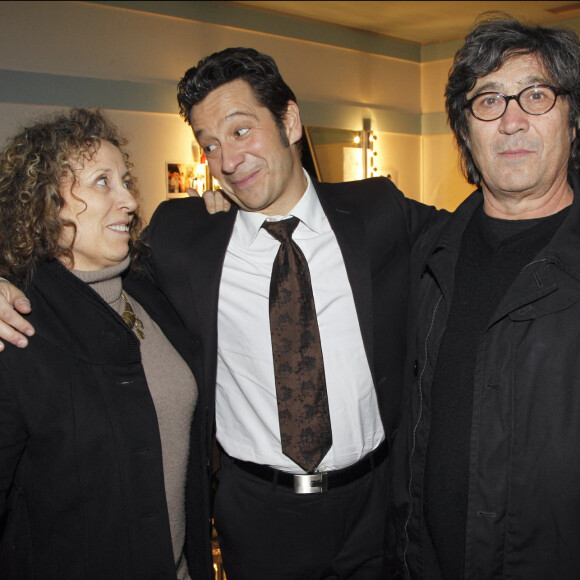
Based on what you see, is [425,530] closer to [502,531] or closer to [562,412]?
[502,531]

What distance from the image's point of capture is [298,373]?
1.91 meters

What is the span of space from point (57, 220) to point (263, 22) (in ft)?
19.9

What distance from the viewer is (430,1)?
22.8 feet

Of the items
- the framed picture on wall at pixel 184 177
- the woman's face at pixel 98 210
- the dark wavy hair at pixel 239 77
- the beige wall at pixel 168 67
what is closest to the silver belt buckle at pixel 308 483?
the woman's face at pixel 98 210

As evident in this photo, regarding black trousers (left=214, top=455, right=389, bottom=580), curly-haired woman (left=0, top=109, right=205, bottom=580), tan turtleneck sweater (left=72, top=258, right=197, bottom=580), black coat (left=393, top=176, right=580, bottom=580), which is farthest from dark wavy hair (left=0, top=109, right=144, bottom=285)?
black coat (left=393, top=176, right=580, bottom=580)

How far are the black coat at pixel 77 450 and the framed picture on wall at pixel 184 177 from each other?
4566 mm

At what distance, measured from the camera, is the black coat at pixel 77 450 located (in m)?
1.54

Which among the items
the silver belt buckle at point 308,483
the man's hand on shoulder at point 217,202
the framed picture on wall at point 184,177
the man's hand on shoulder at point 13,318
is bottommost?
the silver belt buckle at point 308,483

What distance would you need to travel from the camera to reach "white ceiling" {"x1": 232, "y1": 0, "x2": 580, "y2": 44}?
696cm

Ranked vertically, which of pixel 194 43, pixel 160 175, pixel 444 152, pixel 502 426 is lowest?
pixel 502 426

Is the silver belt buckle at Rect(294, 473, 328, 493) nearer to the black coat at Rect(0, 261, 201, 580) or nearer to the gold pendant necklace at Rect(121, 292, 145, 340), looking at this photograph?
the black coat at Rect(0, 261, 201, 580)

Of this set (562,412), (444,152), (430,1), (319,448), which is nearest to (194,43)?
(430,1)

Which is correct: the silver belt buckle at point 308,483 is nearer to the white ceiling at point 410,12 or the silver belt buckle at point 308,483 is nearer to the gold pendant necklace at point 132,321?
the gold pendant necklace at point 132,321

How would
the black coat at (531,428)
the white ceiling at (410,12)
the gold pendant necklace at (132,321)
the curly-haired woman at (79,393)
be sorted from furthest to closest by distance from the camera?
the white ceiling at (410,12), the gold pendant necklace at (132,321), the curly-haired woman at (79,393), the black coat at (531,428)
